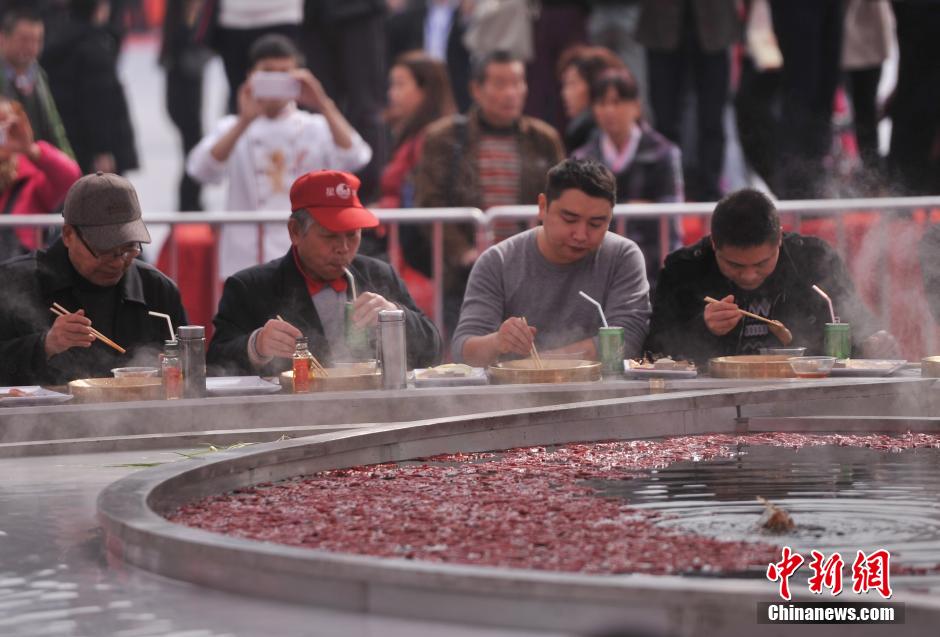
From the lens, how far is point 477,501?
3.80m

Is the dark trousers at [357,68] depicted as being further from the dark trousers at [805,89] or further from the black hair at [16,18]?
the dark trousers at [805,89]

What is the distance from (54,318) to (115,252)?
1.12ft

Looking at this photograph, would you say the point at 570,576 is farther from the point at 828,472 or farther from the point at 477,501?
the point at 828,472

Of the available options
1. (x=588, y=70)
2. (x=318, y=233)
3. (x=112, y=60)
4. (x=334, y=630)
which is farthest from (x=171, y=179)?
(x=334, y=630)

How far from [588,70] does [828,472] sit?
5.04m

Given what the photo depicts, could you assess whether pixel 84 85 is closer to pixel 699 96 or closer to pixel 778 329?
pixel 699 96

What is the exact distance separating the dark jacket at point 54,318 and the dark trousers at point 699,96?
4.10m

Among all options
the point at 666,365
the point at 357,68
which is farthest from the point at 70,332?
the point at 357,68

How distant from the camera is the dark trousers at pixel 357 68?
9.45m

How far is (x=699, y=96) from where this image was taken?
926cm

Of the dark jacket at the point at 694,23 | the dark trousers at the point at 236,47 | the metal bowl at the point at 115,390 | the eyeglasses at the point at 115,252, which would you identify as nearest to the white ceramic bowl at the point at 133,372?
the metal bowl at the point at 115,390

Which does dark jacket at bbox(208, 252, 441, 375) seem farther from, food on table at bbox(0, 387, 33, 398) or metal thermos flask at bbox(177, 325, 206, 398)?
food on table at bbox(0, 387, 33, 398)

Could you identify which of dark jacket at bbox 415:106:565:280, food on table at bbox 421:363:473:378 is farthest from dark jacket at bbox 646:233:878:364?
dark jacket at bbox 415:106:565:280

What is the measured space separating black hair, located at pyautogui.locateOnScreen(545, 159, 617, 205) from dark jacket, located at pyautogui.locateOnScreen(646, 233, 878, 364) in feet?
1.23
